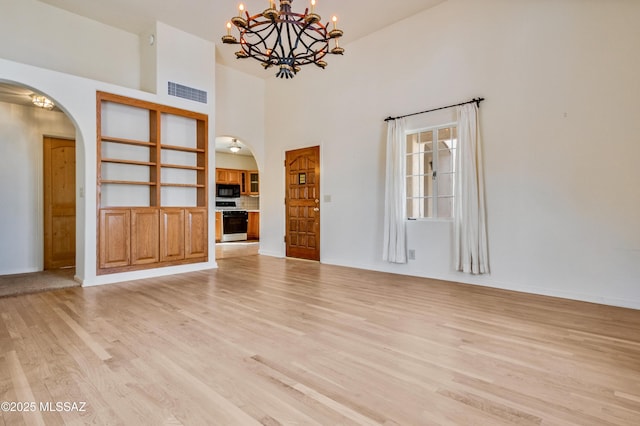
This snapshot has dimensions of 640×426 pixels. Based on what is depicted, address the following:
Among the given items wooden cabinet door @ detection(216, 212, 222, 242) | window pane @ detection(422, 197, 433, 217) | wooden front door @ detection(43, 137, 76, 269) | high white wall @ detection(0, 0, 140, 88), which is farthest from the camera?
wooden cabinet door @ detection(216, 212, 222, 242)

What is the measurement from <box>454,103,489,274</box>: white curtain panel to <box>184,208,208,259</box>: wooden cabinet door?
3.93 meters

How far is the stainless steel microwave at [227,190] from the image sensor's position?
35.9 ft

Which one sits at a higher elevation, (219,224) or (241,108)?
(241,108)

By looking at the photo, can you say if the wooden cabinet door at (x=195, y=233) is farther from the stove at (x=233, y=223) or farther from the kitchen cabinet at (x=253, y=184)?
the kitchen cabinet at (x=253, y=184)

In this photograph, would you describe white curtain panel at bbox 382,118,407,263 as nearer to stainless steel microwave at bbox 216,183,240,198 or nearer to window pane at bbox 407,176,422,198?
window pane at bbox 407,176,422,198

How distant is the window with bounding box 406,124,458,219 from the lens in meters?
4.73

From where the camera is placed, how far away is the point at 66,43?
15.7 ft

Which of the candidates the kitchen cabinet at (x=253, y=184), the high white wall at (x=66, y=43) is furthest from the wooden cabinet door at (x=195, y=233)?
the kitchen cabinet at (x=253, y=184)

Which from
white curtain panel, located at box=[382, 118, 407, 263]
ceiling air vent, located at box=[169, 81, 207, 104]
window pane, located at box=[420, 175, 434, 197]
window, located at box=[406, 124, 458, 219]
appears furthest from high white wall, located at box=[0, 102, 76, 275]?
window pane, located at box=[420, 175, 434, 197]

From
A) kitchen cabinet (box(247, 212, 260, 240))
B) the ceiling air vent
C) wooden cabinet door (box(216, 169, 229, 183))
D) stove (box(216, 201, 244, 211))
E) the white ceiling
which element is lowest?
kitchen cabinet (box(247, 212, 260, 240))

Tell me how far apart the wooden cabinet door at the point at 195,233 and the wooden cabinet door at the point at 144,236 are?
47 centimetres

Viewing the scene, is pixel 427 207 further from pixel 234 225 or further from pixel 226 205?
pixel 226 205

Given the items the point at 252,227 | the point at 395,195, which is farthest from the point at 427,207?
the point at 252,227

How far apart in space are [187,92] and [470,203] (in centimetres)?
461
